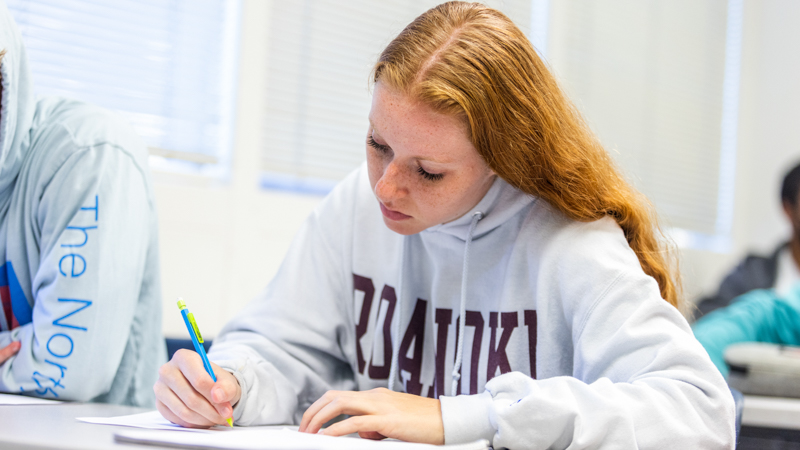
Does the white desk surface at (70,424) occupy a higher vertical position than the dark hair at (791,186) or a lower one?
lower

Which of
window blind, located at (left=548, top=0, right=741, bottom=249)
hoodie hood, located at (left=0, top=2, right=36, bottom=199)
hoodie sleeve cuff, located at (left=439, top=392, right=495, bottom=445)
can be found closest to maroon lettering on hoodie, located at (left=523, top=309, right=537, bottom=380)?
hoodie sleeve cuff, located at (left=439, top=392, right=495, bottom=445)

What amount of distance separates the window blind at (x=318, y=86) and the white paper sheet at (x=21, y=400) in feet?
4.42

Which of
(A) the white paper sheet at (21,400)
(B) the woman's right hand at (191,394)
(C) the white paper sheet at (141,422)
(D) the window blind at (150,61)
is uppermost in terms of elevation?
(D) the window blind at (150,61)

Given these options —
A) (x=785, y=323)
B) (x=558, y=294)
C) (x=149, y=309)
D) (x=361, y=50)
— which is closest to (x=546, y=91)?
(x=558, y=294)

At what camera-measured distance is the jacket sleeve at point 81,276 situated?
0.90 m

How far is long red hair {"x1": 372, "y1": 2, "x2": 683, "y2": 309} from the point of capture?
2.57ft

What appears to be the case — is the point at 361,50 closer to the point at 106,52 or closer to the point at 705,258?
the point at 106,52

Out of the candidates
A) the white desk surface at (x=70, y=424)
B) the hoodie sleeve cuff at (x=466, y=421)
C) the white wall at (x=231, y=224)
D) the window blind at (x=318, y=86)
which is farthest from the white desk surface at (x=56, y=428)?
the window blind at (x=318, y=86)

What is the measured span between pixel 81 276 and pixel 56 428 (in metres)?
0.35

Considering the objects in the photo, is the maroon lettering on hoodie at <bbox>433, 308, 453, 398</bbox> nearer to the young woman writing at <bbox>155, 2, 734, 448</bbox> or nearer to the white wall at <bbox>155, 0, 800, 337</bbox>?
the young woman writing at <bbox>155, 2, 734, 448</bbox>

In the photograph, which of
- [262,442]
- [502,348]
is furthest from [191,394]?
[502,348]

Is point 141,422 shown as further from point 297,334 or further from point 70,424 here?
point 297,334

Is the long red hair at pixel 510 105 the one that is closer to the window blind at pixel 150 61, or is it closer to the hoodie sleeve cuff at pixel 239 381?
the hoodie sleeve cuff at pixel 239 381

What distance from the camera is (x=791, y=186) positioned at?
8.79ft
